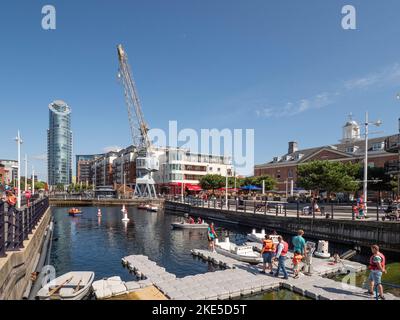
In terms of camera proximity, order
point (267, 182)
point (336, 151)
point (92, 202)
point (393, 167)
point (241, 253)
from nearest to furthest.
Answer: point (241, 253) → point (393, 167) → point (267, 182) → point (336, 151) → point (92, 202)

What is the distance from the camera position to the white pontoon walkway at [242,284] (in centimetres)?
1280

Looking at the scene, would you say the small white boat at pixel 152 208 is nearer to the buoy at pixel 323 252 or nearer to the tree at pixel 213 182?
the tree at pixel 213 182

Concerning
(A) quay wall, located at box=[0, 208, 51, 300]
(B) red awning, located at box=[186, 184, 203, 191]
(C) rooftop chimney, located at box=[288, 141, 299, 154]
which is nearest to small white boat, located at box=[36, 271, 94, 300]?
(A) quay wall, located at box=[0, 208, 51, 300]

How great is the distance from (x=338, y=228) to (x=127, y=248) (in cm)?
1964

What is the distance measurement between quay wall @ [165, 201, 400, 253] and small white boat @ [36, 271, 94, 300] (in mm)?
21960

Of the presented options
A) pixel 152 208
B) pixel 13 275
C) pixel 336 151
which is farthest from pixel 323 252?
pixel 336 151

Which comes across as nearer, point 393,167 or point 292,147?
point 393,167

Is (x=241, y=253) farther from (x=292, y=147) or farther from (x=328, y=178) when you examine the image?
(x=292, y=147)

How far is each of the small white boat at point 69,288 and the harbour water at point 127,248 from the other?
3022mm

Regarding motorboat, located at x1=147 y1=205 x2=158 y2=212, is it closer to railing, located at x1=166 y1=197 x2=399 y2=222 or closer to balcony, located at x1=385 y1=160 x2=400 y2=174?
railing, located at x1=166 y1=197 x2=399 y2=222

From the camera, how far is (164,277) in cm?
1573

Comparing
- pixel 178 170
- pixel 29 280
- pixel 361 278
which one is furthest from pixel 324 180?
pixel 178 170

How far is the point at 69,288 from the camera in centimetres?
1334

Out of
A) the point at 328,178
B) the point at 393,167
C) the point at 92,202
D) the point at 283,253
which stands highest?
the point at 393,167
